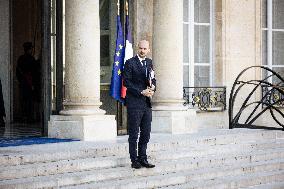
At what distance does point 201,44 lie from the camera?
652 inches

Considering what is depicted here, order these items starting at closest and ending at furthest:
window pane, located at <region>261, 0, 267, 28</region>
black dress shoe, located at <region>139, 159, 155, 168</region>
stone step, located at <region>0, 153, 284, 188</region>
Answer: stone step, located at <region>0, 153, 284, 188</region> < black dress shoe, located at <region>139, 159, 155, 168</region> < window pane, located at <region>261, 0, 267, 28</region>

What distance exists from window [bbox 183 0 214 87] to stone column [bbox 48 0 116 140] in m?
4.08

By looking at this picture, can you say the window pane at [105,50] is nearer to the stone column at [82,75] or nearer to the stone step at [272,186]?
the stone column at [82,75]

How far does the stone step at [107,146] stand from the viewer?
32.4 feet

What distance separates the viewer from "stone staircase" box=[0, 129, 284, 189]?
951cm

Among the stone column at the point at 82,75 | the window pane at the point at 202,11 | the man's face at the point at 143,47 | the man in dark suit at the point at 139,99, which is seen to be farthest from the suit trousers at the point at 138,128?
the window pane at the point at 202,11

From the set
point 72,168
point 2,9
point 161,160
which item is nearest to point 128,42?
point 161,160

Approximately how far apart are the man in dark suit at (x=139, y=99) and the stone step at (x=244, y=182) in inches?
28.0

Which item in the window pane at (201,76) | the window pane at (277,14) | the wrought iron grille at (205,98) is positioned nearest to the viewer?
the wrought iron grille at (205,98)

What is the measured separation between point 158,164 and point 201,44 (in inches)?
252

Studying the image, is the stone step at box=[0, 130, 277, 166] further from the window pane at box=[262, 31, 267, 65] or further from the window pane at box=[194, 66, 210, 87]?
the window pane at box=[262, 31, 267, 65]

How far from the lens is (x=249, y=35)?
55.5ft

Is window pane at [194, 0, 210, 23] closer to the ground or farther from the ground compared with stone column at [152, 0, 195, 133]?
farther from the ground

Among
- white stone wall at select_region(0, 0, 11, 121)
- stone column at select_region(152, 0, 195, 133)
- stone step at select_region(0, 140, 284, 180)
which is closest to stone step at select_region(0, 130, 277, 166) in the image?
stone step at select_region(0, 140, 284, 180)
